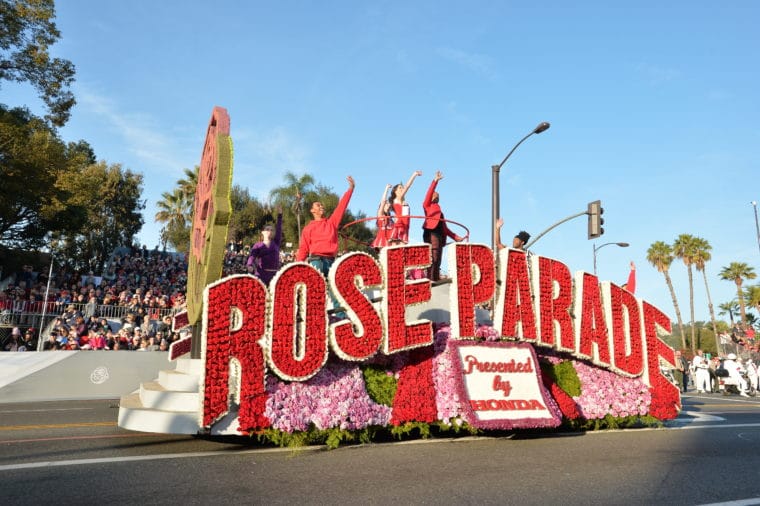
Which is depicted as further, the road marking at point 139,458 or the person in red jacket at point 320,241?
the person in red jacket at point 320,241

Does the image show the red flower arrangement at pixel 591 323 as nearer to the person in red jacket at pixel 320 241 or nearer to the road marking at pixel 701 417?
the road marking at pixel 701 417

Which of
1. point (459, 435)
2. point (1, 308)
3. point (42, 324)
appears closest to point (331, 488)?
point (459, 435)

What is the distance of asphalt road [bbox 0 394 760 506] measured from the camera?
4684 mm

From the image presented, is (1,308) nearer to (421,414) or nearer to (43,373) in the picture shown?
(43,373)

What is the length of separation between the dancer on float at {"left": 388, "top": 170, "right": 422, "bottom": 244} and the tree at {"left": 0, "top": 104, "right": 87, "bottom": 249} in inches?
816

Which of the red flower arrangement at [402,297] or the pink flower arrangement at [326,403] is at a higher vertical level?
the red flower arrangement at [402,297]

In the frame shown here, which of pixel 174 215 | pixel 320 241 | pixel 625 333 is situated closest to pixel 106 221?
pixel 174 215

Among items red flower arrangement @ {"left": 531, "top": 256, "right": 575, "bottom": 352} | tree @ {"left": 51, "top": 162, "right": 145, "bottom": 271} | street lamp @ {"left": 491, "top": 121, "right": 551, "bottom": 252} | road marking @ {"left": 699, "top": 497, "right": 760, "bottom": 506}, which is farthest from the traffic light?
tree @ {"left": 51, "top": 162, "right": 145, "bottom": 271}

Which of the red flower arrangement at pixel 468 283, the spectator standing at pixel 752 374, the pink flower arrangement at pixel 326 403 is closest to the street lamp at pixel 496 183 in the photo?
the red flower arrangement at pixel 468 283

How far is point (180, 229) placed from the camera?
5134 cm

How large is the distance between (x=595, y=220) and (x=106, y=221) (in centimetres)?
4250

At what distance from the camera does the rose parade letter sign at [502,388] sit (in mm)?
7605

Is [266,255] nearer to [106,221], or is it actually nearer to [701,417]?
[701,417]

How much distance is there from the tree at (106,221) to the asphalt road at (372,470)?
33636mm
